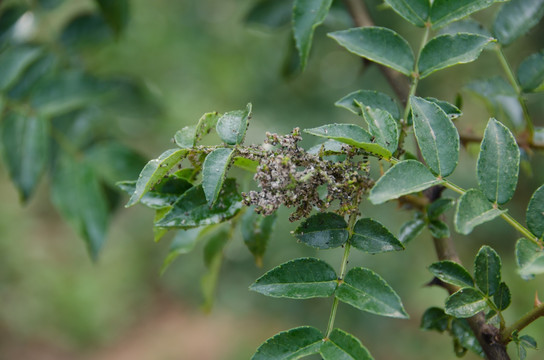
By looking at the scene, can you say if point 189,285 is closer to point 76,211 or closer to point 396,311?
point 76,211

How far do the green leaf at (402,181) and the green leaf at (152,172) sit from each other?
0.88 ft

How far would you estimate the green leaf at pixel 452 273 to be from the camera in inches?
26.9

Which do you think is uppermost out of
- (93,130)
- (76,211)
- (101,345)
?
(93,130)

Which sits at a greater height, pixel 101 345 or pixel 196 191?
pixel 196 191

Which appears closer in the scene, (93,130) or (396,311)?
(396,311)

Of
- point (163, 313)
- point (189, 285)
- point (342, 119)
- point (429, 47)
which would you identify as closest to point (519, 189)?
point (342, 119)

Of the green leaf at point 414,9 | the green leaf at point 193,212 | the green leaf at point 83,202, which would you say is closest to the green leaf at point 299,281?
the green leaf at point 193,212

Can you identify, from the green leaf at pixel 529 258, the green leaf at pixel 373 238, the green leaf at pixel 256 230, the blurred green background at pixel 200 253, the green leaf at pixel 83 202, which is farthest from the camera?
the blurred green background at pixel 200 253

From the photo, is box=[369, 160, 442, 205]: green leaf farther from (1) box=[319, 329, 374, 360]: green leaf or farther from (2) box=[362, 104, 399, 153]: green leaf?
(1) box=[319, 329, 374, 360]: green leaf

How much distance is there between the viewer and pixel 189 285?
4992 mm

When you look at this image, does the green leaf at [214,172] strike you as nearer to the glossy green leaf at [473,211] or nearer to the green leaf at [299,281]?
the green leaf at [299,281]

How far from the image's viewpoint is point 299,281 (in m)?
0.69

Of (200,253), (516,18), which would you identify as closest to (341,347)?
(516,18)

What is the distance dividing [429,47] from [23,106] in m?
1.03
